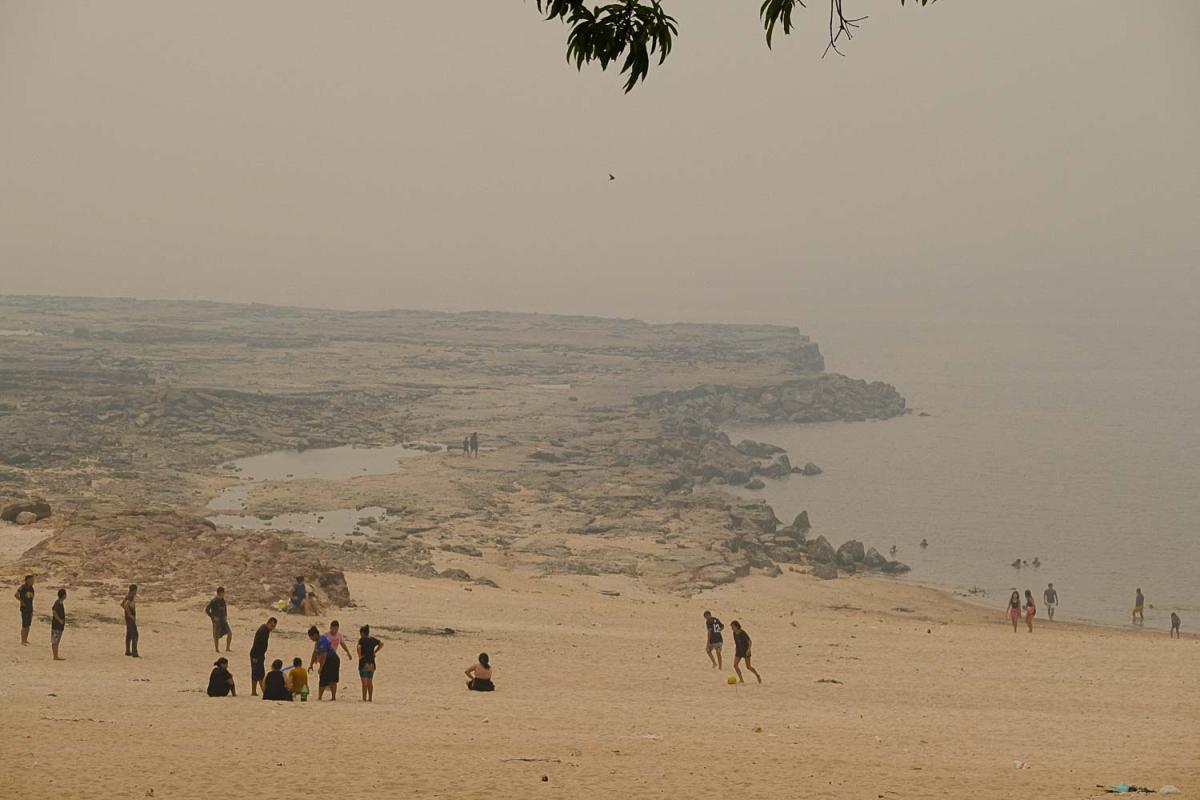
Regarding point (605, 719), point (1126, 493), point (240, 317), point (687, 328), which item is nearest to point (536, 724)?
point (605, 719)

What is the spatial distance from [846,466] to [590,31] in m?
60.0

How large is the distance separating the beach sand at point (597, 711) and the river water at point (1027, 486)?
1302cm

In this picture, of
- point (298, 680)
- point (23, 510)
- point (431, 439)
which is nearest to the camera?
point (298, 680)

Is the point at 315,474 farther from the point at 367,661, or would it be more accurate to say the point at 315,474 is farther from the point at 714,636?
the point at 367,661

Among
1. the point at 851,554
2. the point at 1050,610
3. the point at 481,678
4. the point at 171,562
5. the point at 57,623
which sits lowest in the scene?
the point at 1050,610

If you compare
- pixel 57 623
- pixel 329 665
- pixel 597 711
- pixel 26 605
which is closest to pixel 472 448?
pixel 26 605

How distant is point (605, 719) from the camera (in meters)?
17.0

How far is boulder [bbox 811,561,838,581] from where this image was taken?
1486 inches

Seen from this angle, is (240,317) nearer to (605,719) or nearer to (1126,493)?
(1126,493)

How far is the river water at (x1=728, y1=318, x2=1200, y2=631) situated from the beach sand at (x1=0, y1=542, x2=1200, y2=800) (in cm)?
1302

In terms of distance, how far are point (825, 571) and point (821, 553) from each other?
210cm

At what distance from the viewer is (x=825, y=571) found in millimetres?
38281

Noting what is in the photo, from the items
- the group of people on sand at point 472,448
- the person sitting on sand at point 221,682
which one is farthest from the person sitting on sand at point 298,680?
the group of people on sand at point 472,448

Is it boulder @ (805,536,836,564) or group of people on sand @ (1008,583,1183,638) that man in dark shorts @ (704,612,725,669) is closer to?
group of people on sand @ (1008,583,1183,638)
